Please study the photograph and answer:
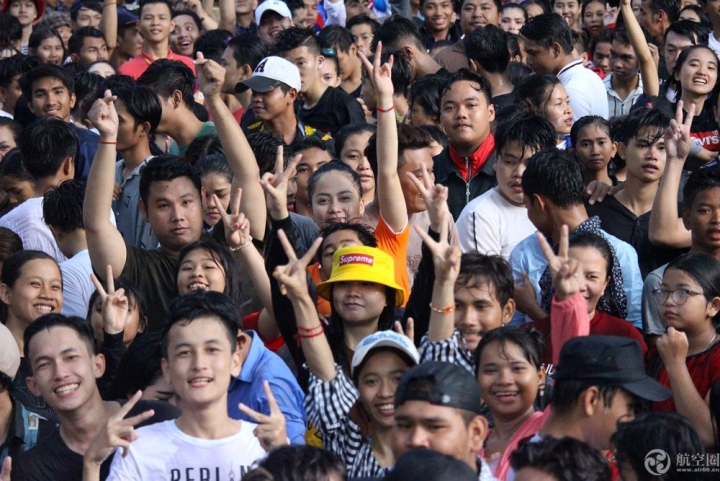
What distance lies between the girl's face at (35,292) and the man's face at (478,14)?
499cm

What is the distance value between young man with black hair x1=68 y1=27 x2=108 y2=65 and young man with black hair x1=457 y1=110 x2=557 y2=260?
5471 millimetres

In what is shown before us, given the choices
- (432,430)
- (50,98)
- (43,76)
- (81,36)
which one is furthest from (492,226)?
(81,36)

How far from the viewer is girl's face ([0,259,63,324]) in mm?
6227

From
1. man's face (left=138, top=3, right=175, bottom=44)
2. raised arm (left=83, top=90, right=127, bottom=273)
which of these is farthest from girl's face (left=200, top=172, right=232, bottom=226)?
man's face (left=138, top=3, right=175, bottom=44)

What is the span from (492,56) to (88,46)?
4014 mm

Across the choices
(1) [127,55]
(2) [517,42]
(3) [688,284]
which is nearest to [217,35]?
(1) [127,55]

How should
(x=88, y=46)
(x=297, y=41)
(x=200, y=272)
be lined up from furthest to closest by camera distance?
1. (x=88, y=46)
2. (x=297, y=41)
3. (x=200, y=272)

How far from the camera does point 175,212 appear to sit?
6.32 meters

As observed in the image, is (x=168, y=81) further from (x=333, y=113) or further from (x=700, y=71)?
(x=700, y=71)

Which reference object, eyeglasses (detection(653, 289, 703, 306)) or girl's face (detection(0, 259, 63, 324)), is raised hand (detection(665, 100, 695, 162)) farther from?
girl's face (detection(0, 259, 63, 324))

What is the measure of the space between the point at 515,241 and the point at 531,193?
0.37 metres

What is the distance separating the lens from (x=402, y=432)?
4.18 meters

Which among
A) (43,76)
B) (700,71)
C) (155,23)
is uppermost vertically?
(155,23)

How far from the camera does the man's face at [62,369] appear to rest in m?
4.95
